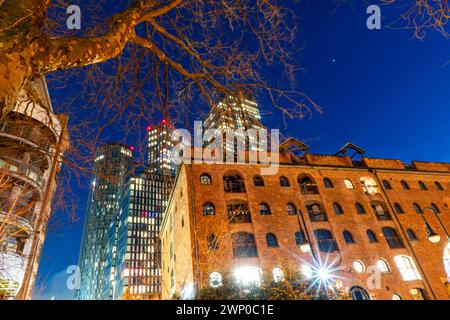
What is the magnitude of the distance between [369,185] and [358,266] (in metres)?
9.45

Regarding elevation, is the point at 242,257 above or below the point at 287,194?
below

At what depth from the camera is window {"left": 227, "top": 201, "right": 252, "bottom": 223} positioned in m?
21.0

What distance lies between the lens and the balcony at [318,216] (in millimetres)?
22781

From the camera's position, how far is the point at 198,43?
15.4ft

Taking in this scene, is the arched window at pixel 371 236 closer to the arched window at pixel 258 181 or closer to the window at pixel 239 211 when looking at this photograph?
the arched window at pixel 258 181

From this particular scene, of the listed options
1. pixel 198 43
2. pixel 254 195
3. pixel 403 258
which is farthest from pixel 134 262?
pixel 198 43

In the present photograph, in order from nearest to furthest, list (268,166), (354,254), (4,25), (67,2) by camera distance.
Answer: (4,25)
(67,2)
(354,254)
(268,166)

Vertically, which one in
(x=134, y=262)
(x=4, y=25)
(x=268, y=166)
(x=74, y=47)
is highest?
(x=134, y=262)

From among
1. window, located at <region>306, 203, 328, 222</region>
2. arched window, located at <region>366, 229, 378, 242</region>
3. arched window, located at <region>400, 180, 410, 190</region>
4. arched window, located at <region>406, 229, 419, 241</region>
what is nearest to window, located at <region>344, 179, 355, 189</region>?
window, located at <region>306, 203, 328, 222</region>

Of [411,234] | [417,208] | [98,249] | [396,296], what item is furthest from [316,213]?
[98,249]

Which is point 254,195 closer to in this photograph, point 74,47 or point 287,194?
point 287,194

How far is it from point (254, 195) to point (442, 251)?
18554mm

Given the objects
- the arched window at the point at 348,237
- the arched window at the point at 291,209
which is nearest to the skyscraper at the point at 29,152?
the arched window at the point at 291,209

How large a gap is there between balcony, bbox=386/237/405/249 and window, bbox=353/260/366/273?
423cm
